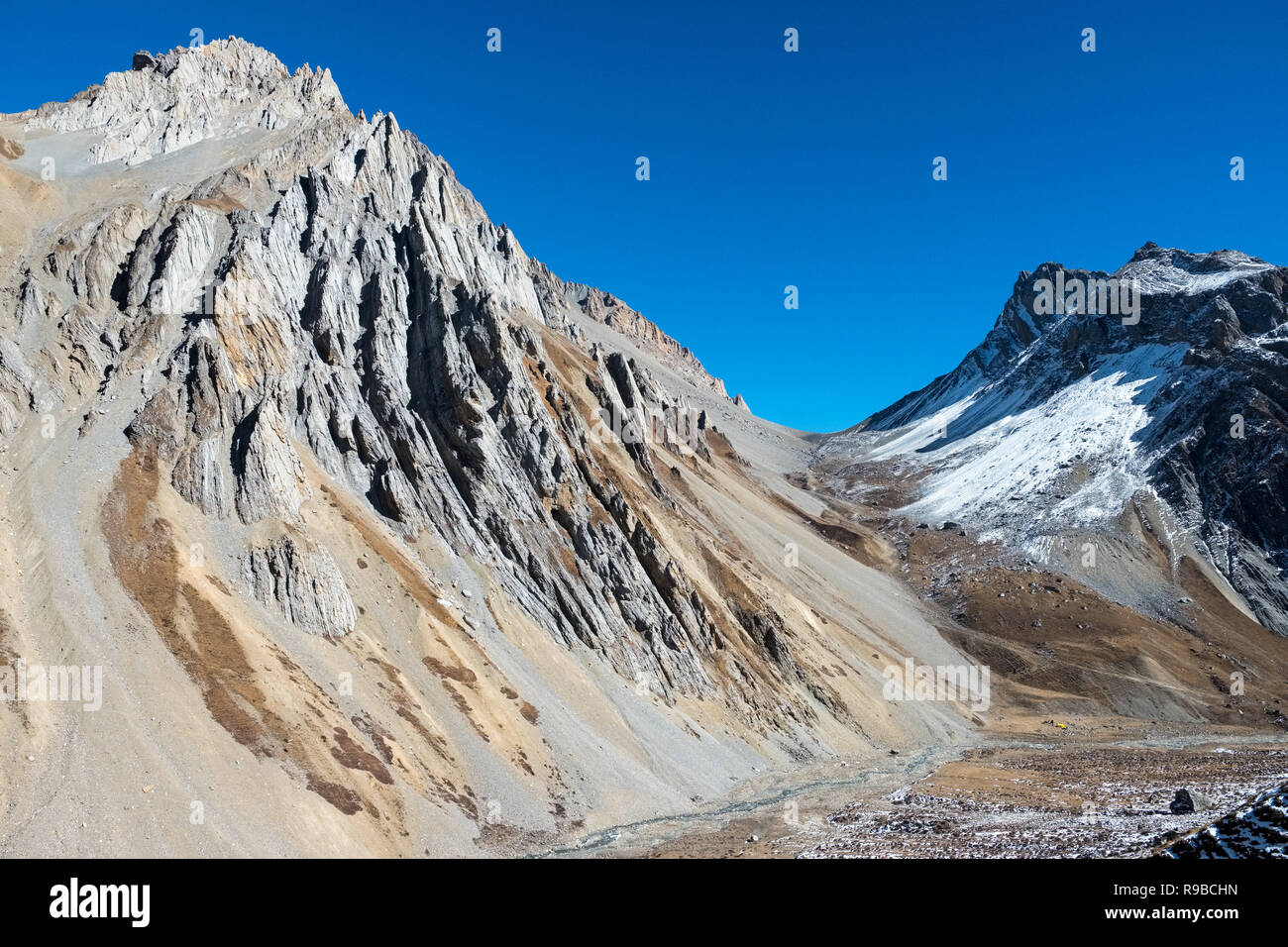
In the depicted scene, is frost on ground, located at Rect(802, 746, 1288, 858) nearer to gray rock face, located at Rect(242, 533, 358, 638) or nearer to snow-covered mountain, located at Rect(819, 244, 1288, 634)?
gray rock face, located at Rect(242, 533, 358, 638)

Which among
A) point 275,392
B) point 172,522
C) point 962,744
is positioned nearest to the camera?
point 172,522

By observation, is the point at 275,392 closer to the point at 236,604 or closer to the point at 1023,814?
the point at 236,604

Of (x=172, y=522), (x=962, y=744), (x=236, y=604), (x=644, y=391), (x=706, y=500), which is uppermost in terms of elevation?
(x=644, y=391)

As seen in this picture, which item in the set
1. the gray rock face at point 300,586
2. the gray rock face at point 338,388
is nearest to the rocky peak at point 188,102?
the gray rock face at point 338,388

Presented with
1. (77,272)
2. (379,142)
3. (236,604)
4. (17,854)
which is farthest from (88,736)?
(379,142)

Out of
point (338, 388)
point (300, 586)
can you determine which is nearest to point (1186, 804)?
point (300, 586)

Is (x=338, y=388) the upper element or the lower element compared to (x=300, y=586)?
upper

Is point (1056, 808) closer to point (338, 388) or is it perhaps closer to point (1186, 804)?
point (1186, 804)

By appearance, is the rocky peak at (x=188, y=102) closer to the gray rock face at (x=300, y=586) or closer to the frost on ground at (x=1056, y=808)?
the gray rock face at (x=300, y=586)

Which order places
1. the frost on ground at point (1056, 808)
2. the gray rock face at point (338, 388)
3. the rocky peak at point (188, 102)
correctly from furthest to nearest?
1. the rocky peak at point (188, 102)
2. the gray rock face at point (338, 388)
3. the frost on ground at point (1056, 808)

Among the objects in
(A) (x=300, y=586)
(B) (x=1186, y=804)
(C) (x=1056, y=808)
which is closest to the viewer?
(B) (x=1186, y=804)

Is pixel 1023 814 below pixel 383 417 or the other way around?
below
